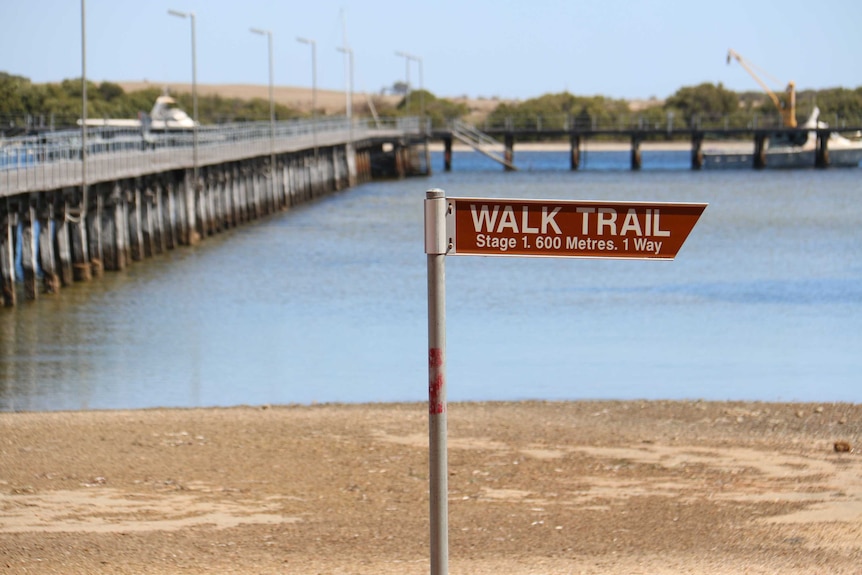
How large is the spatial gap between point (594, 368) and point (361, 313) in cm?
819

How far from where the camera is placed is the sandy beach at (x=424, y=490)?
27.2ft

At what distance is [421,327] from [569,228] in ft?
62.7

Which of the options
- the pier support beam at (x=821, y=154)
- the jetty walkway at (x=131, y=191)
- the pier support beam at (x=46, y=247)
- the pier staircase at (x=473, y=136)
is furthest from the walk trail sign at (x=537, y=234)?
the pier support beam at (x=821, y=154)

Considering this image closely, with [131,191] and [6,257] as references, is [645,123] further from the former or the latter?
[6,257]

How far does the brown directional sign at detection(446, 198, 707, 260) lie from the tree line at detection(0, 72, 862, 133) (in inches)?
3182

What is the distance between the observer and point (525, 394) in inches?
679

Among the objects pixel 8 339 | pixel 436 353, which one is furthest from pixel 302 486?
pixel 8 339

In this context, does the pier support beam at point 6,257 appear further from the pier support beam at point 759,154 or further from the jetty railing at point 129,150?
the pier support beam at point 759,154

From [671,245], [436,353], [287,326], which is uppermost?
[671,245]

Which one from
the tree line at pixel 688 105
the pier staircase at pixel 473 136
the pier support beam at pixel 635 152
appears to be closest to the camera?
the pier staircase at pixel 473 136

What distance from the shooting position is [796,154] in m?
89.6

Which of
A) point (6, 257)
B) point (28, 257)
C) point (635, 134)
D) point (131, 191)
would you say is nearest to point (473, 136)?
point (635, 134)

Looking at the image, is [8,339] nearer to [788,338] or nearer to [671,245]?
[788,338]

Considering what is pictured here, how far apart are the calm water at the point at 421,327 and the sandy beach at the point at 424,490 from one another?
3311 mm
